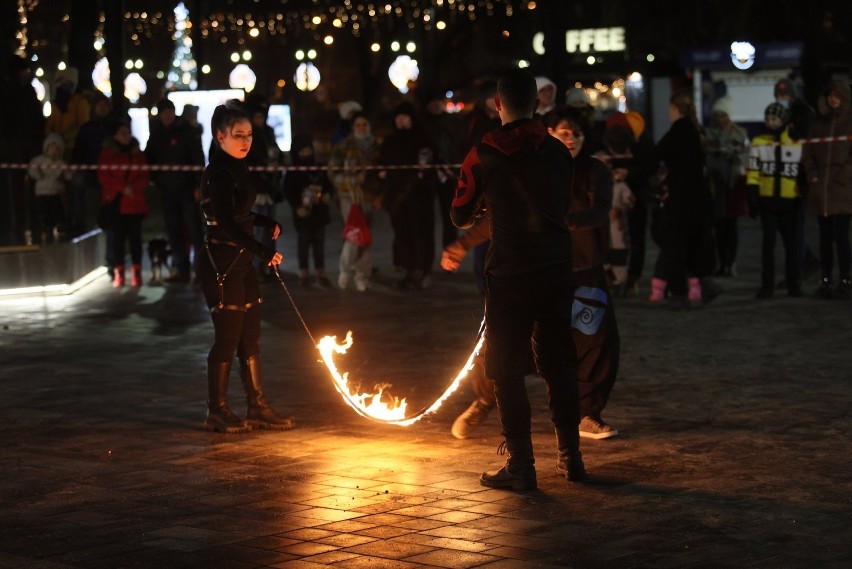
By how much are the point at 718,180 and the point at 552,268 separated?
9906mm

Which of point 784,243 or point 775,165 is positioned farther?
point 784,243

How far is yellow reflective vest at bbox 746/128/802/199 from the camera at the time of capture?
1532cm

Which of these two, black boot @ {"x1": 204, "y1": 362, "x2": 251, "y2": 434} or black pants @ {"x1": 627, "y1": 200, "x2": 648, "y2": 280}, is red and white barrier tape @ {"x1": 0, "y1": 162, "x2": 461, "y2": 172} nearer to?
black pants @ {"x1": 627, "y1": 200, "x2": 648, "y2": 280}

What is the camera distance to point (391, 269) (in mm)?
19125

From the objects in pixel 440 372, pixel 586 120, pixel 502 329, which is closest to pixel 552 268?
pixel 502 329

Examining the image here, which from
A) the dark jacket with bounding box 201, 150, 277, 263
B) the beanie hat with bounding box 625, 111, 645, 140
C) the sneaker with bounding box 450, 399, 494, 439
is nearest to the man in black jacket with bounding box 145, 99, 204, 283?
the beanie hat with bounding box 625, 111, 645, 140

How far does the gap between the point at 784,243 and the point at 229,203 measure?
7945 mm

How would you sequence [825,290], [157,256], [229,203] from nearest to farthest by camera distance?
[229,203] → [825,290] → [157,256]

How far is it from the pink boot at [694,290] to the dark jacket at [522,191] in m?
8.14

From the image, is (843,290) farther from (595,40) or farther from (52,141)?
(595,40)

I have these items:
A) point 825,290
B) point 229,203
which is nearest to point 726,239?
point 825,290

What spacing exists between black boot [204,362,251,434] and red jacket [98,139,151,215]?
8778 millimetres

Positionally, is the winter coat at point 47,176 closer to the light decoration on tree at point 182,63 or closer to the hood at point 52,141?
the hood at point 52,141

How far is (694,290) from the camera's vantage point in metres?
15.4
